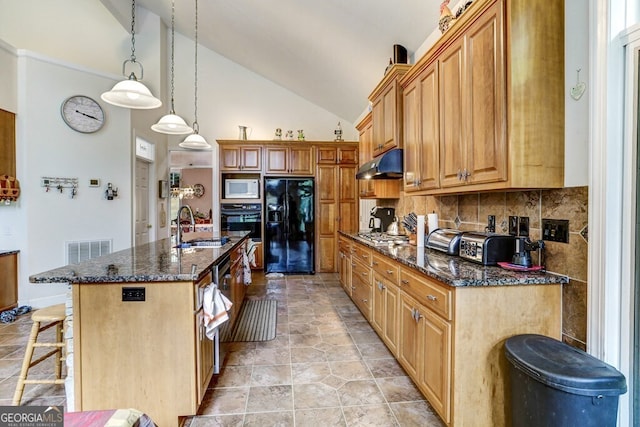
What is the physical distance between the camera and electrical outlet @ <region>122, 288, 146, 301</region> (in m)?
1.67

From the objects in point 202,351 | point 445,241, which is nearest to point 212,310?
point 202,351

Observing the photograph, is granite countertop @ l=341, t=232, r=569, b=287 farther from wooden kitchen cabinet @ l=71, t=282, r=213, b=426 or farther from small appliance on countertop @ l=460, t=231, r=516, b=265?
wooden kitchen cabinet @ l=71, t=282, r=213, b=426

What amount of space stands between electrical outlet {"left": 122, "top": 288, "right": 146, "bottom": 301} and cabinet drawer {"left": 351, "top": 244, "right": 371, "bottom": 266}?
1.95 meters

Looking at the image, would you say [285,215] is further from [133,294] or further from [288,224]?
[133,294]

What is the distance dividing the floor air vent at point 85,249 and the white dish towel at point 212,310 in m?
3.32

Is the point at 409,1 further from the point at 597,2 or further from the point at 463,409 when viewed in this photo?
the point at 463,409

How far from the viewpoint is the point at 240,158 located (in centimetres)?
559

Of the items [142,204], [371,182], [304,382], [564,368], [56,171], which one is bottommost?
[304,382]

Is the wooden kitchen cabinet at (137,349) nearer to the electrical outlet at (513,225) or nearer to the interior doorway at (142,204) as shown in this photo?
the electrical outlet at (513,225)

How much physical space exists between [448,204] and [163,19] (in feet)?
19.0

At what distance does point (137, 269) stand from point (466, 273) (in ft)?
6.08

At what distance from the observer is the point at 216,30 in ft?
16.5

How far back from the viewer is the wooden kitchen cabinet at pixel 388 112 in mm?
2992

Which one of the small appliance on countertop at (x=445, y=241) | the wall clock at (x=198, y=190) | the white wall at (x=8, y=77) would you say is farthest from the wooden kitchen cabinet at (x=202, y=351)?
the wall clock at (x=198, y=190)
